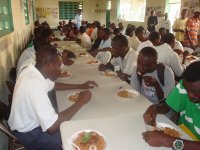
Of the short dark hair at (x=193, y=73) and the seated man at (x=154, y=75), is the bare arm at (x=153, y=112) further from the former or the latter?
the seated man at (x=154, y=75)

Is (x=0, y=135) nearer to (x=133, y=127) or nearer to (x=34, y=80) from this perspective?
(x=34, y=80)

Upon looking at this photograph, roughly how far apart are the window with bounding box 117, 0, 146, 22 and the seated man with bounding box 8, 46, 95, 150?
849 centimetres

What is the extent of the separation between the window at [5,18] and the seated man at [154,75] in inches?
72.9

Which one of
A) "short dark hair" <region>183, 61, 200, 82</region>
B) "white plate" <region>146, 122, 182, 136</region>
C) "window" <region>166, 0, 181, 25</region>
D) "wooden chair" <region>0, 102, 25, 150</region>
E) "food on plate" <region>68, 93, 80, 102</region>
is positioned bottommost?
"wooden chair" <region>0, 102, 25, 150</region>

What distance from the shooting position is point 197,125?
1.49 meters

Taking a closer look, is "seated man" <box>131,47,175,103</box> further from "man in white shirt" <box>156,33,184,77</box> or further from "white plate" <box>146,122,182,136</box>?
"man in white shirt" <box>156,33,184,77</box>

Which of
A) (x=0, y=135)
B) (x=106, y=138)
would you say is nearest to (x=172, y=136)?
(x=106, y=138)

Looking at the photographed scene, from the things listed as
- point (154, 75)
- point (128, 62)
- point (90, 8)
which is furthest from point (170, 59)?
point (90, 8)

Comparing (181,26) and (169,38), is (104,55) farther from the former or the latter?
(181,26)

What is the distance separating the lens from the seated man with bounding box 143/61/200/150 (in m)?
1.13

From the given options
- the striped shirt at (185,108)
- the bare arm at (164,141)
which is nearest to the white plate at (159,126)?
the bare arm at (164,141)

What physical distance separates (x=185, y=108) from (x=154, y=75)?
546 millimetres

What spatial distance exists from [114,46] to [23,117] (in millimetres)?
1663

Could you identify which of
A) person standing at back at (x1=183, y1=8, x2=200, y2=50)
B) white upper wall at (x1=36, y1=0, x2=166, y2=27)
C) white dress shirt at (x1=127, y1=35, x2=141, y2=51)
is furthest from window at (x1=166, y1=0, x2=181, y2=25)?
white upper wall at (x1=36, y1=0, x2=166, y2=27)
